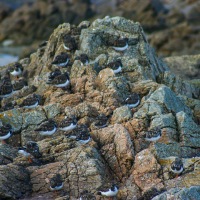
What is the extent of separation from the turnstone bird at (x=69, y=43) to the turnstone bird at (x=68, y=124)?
20.9 ft

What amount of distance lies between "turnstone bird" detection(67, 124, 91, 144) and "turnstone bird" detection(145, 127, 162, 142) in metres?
2.24

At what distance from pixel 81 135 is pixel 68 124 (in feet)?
5.62

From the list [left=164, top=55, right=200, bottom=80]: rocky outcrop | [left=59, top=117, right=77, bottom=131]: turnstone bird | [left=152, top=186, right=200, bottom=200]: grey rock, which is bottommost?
[left=164, top=55, right=200, bottom=80]: rocky outcrop

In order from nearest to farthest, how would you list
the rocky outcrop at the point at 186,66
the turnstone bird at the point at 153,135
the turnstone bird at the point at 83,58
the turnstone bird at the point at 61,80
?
the turnstone bird at the point at 153,135 < the turnstone bird at the point at 61,80 < the turnstone bird at the point at 83,58 < the rocky outcrop at the point at 186,66

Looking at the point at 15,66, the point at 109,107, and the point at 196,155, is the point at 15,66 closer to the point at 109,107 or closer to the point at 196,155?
the point at 109,107

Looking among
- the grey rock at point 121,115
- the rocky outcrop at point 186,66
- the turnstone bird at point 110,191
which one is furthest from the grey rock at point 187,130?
the rocky outcrop at point 186,66

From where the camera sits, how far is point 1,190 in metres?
23.6

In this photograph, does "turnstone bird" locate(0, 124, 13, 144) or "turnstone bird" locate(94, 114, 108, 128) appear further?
"turnstone bird" locate(0, 124, 13, 144)

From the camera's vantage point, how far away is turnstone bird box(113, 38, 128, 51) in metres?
32.3

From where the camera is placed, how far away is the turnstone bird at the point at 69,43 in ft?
108

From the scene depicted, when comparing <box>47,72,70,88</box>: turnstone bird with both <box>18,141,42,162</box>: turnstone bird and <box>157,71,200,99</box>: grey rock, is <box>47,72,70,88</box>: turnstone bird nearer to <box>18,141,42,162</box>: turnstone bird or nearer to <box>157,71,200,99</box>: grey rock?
<box>18,141,42,162</box>: turnstone bird

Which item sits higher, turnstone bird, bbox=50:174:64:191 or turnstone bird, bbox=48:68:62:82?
turnstone bird, bbox=48:68:62:82

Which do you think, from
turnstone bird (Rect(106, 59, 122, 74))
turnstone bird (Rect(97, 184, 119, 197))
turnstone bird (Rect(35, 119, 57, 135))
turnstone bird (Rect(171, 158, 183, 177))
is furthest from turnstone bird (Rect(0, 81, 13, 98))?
turnstone bird (Rect(171, 158, 183, 177))

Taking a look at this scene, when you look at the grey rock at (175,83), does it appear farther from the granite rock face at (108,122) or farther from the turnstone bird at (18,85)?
the turnstone bird at (18,85)
